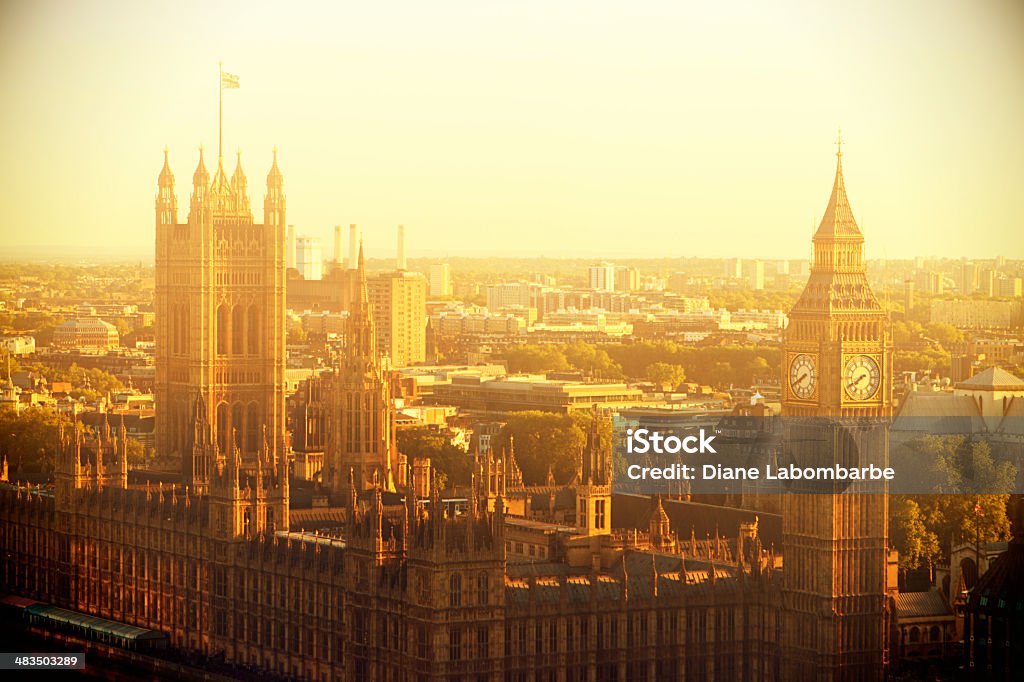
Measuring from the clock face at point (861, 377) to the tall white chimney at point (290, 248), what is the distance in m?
52.2

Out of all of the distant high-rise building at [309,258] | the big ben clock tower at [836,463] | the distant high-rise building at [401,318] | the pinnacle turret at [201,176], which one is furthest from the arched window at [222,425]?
the distant high-rise building at [401,318]

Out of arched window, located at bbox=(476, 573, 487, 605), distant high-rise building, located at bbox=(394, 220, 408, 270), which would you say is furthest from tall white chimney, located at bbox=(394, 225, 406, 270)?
arched window, located at bbox=(476, 573, 487, 605)

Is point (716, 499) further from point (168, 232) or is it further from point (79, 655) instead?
point (168, 232)

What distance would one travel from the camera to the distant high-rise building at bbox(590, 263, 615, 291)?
176m

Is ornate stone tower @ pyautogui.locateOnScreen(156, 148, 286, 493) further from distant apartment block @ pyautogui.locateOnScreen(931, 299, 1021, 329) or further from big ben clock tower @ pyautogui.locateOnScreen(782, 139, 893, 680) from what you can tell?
big ben clock tower @ pyautogui.locateOnScreen(782, 139, 893, 680)

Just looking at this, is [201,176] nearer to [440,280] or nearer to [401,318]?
[401,318]

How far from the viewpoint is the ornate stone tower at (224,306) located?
4668 inches

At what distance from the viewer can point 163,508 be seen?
3398 inches

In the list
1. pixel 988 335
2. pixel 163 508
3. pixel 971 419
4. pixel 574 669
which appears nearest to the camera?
pixel 574 669

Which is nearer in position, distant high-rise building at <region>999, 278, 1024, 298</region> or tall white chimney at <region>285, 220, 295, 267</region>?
distant high-rise building at <region>999, 278, 1024, 298</region>

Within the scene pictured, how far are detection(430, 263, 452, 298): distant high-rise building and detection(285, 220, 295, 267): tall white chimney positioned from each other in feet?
66.0

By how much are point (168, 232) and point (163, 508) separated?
36.6 metres

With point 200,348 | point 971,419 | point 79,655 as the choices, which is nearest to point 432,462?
point 200,348

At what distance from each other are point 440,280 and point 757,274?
129 feet
